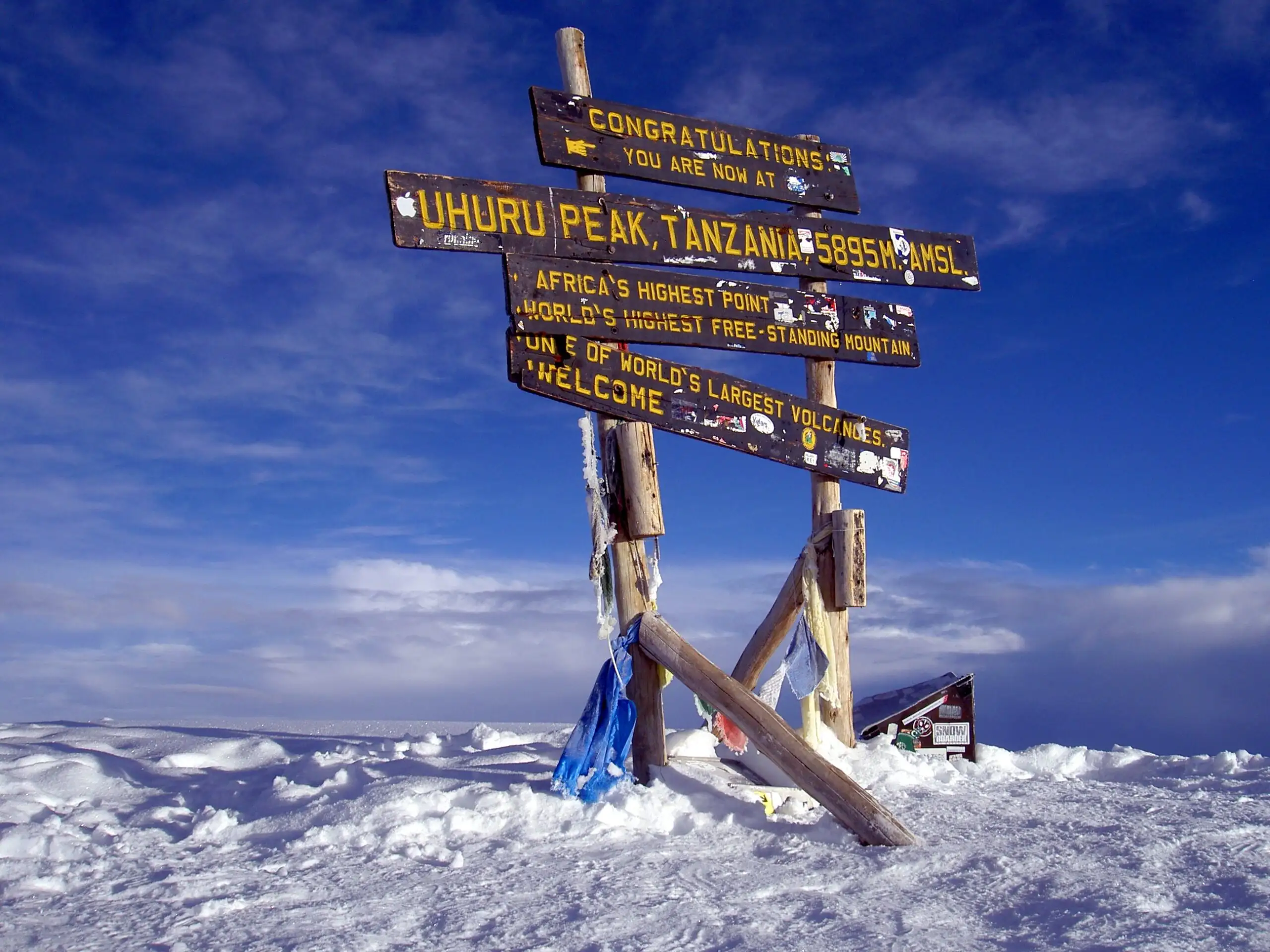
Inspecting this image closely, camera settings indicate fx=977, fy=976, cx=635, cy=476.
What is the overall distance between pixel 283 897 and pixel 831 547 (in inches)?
155

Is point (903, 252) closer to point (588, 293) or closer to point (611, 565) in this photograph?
point (588, 293)

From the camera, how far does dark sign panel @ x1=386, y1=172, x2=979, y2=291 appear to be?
5.27m

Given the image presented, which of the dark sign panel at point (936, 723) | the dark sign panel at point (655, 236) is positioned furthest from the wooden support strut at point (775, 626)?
the dark sign panel at point (655, 236)

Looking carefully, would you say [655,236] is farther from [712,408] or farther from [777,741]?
[777,741]

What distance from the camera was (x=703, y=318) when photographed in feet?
19.6

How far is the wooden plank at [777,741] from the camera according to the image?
14.7 feet

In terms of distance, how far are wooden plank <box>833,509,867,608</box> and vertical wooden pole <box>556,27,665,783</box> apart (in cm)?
144

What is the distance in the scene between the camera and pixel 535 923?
3504 mm

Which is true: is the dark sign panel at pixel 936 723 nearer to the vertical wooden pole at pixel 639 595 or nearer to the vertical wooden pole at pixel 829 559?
the vertical wooden pole at pixel 829 559

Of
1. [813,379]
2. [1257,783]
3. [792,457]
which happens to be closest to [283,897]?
[792,457]

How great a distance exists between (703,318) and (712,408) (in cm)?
56

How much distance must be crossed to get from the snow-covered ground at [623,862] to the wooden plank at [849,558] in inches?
38.5

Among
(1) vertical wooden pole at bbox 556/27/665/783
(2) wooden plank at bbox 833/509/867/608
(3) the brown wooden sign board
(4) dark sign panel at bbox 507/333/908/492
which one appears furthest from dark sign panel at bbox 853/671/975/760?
(3) the brown wooden sign board

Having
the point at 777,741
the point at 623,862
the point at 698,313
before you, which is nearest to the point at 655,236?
the point at 698,313
